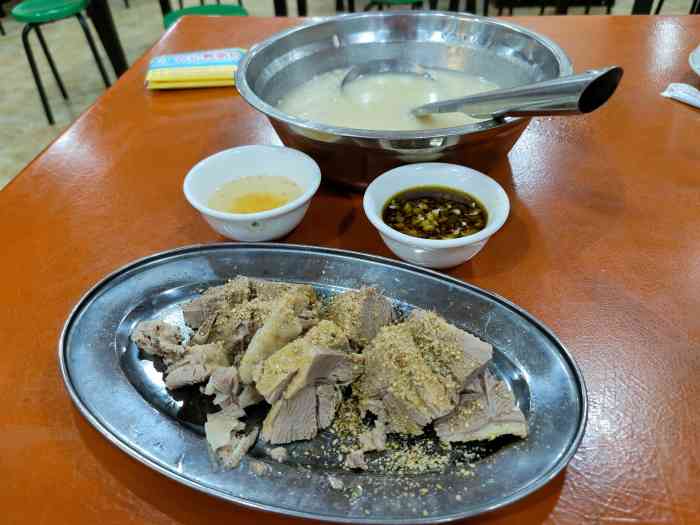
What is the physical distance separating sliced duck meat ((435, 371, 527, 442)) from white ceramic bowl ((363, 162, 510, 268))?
32 cm

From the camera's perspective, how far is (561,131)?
1.75 m

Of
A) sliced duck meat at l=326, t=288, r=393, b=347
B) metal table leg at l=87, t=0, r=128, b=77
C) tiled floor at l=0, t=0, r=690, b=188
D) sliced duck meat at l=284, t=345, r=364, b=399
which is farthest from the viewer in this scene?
tiled floor at l=0, t=0, r=690, b=188

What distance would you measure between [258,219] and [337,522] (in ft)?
2.26

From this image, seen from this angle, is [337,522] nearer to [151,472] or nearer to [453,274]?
[151,472]

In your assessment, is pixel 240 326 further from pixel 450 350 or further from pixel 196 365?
pixel 450 350

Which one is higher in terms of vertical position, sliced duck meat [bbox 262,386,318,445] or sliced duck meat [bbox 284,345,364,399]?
sliced duck meat [bbox 284,345,364,399]

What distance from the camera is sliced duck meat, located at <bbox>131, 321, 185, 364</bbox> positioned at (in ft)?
3.43

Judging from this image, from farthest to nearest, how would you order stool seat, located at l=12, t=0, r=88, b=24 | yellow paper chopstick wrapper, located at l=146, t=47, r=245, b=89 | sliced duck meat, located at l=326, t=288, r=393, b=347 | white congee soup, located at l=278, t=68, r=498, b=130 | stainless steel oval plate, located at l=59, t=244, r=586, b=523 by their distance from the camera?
stool seat, located at l=12, t=0, r=88, b=24
yellow paper chopstick wrapper, located at l=146, t=47, r=245, b=89
white congee soup, located at l=278, t=68, r=498, b=130
sliced duck meat, located at l=326, t=288, r=393, b=347
stainless steel oval plate, located at l=59, t=244, r=586, b=523

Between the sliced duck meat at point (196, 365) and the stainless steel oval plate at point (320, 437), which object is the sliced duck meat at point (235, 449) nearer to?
the stainless steel oval plate at point (320, 437)

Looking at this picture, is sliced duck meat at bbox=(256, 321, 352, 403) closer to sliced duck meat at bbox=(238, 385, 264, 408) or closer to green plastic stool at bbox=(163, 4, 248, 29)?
sliced duck meat at bbox=(238, 385, 264, 408)

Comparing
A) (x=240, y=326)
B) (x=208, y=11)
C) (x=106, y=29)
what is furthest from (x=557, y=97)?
(x=106, y=29)

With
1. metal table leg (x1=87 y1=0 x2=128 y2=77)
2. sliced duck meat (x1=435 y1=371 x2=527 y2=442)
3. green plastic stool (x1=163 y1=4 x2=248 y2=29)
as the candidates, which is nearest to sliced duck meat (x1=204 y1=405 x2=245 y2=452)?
sliced duck meat (x1=435 y1=371 x2=527 y2=442)

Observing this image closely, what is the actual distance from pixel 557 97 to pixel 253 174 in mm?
800

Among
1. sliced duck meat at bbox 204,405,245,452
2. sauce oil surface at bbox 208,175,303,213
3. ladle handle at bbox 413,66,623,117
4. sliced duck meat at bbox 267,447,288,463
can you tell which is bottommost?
sliced duck meat at bbox 267,447,288,463
